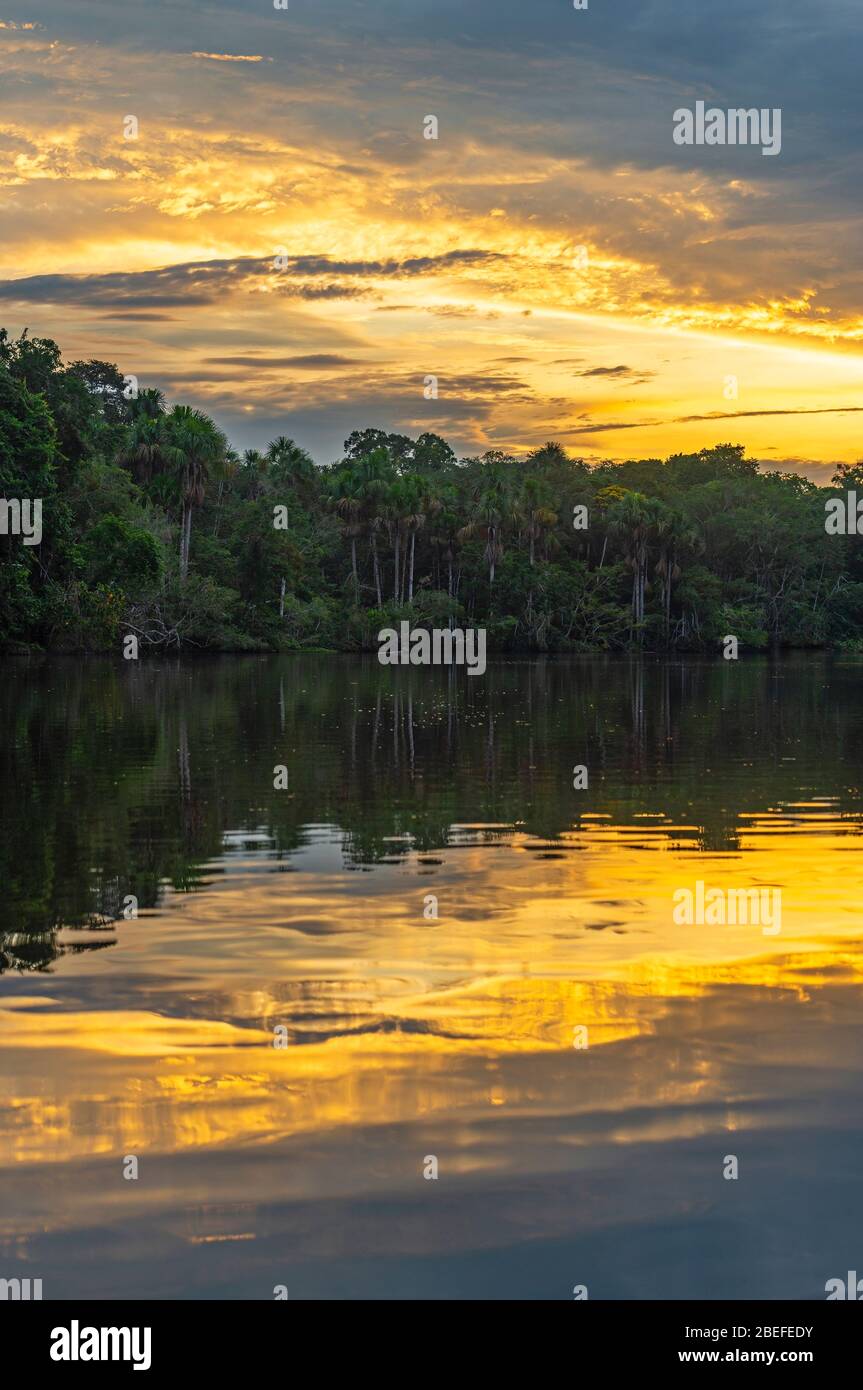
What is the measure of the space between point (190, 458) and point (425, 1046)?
9448 cm

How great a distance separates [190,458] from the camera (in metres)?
101

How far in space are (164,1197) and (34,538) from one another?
58.7m

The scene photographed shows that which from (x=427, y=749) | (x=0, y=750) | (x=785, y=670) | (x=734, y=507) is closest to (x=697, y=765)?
(x=427, y=749)

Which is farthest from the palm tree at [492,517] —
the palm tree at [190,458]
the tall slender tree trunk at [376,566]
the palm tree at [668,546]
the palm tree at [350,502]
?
the palm tree at [190,458]

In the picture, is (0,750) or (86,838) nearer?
(86,838)

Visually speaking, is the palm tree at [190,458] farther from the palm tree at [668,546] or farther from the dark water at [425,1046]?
the dark water at [425,1046]

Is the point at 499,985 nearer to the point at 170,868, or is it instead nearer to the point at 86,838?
the point at 170,868

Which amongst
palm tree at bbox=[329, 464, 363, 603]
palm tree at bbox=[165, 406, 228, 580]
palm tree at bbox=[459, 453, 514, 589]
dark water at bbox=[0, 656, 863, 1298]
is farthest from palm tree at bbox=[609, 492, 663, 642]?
dark water at bbox=[0, 656, 863, 1298]

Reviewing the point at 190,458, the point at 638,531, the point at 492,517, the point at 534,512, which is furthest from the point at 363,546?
the point at 190,458

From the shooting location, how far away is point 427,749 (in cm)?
2959

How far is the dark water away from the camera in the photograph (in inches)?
252

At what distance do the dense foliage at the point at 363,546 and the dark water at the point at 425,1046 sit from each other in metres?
45.7

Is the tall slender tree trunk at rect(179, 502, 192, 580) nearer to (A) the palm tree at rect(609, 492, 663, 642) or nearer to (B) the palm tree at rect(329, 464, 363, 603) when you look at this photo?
(B) the palm tree at rect(329, 464, 363, 603)

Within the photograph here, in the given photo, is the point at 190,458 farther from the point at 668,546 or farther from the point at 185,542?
the point at 668,546
